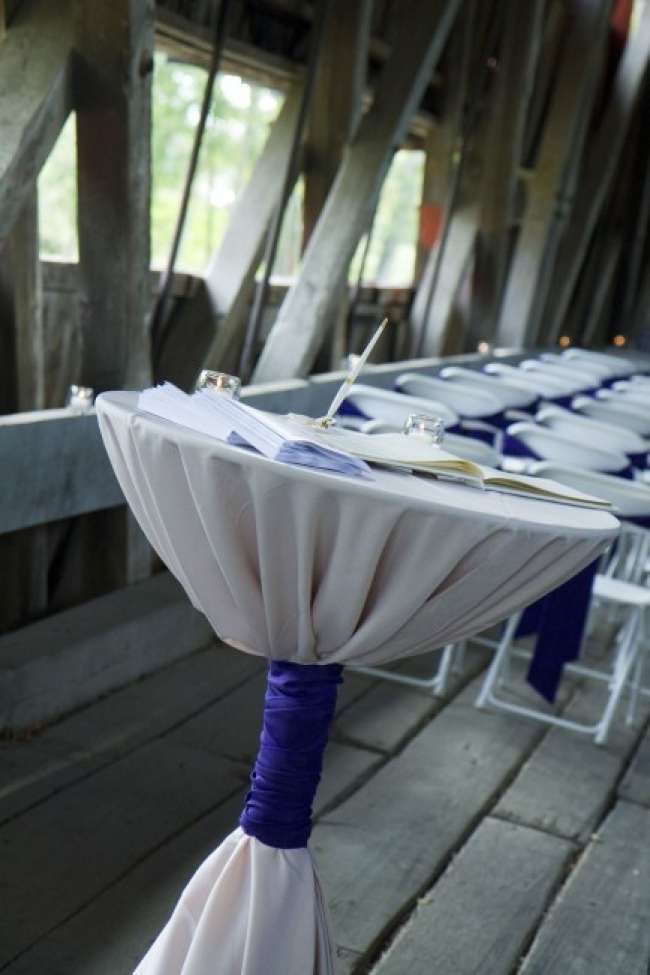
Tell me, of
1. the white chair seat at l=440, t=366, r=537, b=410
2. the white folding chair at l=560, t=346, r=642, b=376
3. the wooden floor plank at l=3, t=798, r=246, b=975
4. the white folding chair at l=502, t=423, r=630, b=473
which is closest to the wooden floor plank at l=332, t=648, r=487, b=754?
the white folding chair at l=502, t=423, r=630, b=473

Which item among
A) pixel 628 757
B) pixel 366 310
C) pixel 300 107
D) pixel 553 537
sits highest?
pixel 300 107

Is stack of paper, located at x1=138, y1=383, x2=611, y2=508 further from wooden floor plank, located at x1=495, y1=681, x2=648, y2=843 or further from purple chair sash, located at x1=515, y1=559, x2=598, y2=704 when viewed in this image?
purple chair sash, located at x1=515, y1=559, x2=598, y2=704

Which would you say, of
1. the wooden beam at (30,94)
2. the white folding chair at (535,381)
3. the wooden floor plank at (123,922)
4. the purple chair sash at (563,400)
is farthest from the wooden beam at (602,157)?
the wooden floor plank at (123,922)

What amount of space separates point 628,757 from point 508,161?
191 inches

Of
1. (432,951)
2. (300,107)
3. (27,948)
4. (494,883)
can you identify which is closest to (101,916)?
(27,948)

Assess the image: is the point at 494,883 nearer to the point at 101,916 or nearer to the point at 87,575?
the point at 101,916

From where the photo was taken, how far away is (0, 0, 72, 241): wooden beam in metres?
3.55

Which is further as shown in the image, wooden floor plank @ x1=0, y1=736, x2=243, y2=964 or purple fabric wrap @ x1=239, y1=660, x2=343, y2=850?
wooden floor plank @ x1=0, y1=736, x2=243, y2=964

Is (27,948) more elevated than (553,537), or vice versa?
(553,537)

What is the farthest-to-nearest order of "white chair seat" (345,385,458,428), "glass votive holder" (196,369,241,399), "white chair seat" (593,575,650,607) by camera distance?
1. "white chair seat" (345,385,458,428)
2. "white chair seat" (593,575,650,607)
3. "glass votive holder" (196,369,241,399)

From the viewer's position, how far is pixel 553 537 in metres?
1.75

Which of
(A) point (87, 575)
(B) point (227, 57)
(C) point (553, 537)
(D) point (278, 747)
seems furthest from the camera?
(B) point (227, 57)

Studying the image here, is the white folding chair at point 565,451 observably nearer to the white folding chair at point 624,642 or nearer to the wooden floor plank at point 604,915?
the white folding chair at point 624,642

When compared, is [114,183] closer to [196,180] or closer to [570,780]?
[570,780]
